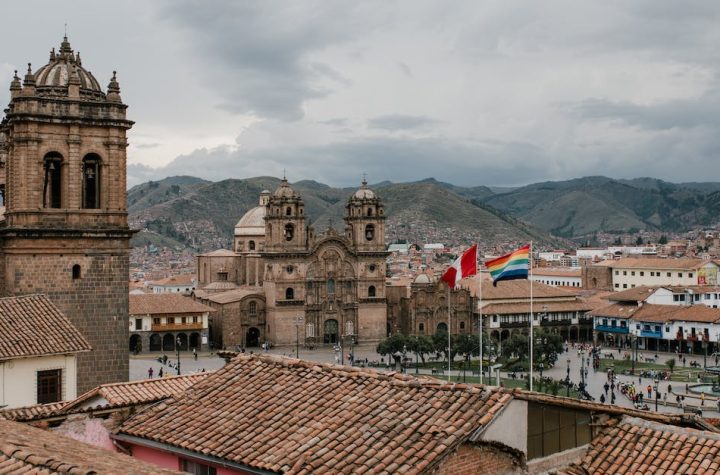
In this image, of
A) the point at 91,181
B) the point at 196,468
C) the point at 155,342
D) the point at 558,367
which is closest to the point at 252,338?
the point at 155,342

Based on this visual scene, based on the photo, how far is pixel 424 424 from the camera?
28.9ft

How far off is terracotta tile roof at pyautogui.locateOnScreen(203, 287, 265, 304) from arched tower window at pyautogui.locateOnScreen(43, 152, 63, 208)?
3743 cm

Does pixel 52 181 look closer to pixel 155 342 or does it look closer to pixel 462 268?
pixel 462 268

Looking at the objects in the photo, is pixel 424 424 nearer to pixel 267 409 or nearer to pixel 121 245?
pixel 267 409

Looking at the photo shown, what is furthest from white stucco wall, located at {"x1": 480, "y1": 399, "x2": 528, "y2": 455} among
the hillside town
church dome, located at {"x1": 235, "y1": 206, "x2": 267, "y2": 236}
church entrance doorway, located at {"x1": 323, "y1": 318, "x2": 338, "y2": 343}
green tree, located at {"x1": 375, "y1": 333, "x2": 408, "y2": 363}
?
church dome, located at {"x1": 235, "y1": 206, "x2": 267, "y2": 236}

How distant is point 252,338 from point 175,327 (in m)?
6.08

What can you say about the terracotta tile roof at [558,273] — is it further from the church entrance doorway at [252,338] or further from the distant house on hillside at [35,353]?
the distant house on hillside at [35,353]

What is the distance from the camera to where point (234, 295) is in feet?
→ 210

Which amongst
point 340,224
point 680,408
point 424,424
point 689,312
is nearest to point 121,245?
point 424,424

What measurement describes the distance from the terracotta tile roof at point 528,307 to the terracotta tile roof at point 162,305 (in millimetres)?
21566

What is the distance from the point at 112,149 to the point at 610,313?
50630 millimetres

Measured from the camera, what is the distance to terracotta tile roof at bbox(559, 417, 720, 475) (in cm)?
938

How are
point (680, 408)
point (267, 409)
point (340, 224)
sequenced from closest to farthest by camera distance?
point (267, 409)
point (680, 408)
point (340, 224)

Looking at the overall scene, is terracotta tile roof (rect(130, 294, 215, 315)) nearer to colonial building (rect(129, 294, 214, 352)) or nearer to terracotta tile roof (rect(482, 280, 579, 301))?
colonial building (rect(129, 294, 214, 352))
